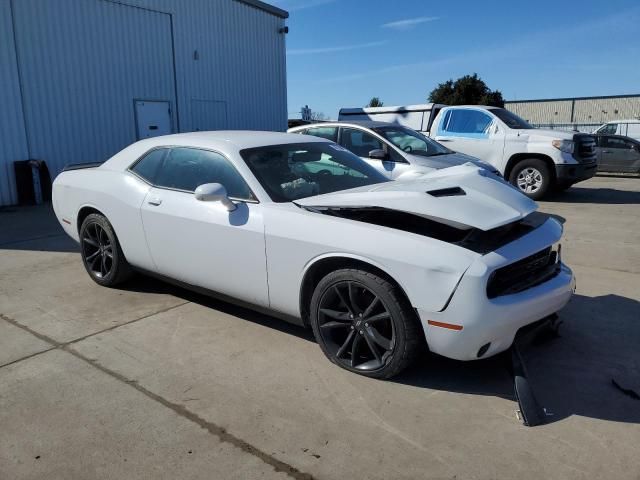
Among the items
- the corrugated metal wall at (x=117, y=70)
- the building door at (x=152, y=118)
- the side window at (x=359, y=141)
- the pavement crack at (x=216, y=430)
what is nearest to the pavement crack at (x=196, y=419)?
the pavement crack at (x=216, y=430)

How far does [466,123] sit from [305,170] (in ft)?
26.8

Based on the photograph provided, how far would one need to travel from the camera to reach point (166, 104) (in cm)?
1355

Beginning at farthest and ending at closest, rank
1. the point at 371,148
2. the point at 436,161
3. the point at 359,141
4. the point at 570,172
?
1. the point at 570,172
2. the point at 359,141
3. the point at 371,148
4. the point at 436,161

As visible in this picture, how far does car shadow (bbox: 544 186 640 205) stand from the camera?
10.4m

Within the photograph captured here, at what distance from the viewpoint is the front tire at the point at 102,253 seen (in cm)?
461

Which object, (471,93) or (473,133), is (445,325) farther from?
(471,93)

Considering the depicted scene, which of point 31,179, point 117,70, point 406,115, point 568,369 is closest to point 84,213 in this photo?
point 568,369

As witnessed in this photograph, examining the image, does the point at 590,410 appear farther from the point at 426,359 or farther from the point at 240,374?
the point at 240,374

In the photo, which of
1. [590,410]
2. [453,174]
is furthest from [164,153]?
[590,410]

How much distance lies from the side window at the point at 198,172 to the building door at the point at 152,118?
9.26 m

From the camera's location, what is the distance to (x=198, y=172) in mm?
4047

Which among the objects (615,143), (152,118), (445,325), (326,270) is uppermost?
(152,118)

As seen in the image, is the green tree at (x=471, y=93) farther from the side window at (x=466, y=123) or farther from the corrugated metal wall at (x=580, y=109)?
the side window at (x=466, y=123)

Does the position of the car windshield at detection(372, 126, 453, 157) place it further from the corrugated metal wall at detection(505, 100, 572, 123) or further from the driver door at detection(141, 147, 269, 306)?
the corrugated metal wall at detection(505, 100, 572, 123)
